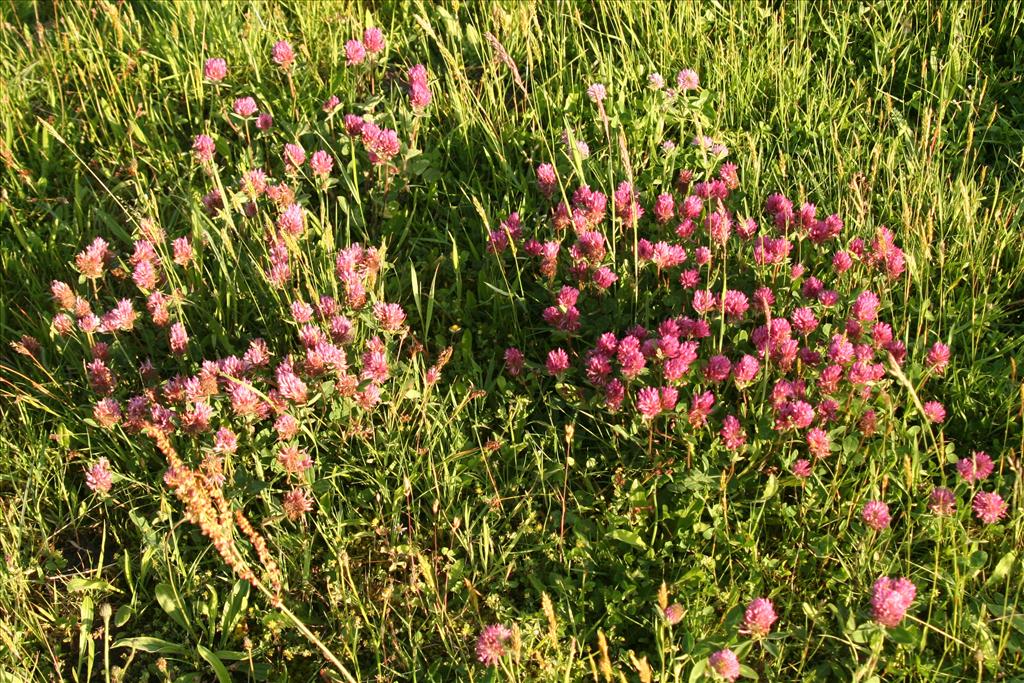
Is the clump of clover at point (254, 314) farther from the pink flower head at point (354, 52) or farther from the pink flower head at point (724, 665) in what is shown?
the pink flower head at point (724, 665)

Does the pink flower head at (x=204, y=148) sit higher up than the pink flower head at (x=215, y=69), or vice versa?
the pink flower head at (x=215, y=69)

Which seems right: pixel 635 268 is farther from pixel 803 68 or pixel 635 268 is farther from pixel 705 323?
pixel 803 68

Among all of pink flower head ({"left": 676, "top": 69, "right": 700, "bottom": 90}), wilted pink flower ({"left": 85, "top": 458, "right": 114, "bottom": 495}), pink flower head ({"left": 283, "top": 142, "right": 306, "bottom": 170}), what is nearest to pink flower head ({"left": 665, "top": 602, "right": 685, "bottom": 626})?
wilted pink flower ({"left": 85, "top": 458, "right": 114, "bottom": 495})

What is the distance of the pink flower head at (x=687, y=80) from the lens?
3551 mm

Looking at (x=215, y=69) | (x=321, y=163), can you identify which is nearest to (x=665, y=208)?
(x=321, y=163)

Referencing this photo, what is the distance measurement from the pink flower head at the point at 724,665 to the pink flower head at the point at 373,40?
8.01 ft

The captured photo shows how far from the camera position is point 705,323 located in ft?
8.76

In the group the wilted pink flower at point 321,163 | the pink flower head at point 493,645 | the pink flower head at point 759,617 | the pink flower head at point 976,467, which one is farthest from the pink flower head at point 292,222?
the pink flower head at point 976,467

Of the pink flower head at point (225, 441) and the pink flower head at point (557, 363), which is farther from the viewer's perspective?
→ the pink flower head at point (557, 363)

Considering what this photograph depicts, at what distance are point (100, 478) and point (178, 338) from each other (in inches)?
17.4

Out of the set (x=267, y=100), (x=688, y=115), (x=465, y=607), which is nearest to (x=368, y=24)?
(x=267, y=100)

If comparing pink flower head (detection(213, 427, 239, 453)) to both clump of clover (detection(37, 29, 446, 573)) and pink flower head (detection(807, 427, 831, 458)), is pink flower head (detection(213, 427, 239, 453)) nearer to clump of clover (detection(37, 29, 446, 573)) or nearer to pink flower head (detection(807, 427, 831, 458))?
clump of clover (detection(37, 29, 446, 573))

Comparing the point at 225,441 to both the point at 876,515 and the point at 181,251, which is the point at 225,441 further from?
the point at 876,515

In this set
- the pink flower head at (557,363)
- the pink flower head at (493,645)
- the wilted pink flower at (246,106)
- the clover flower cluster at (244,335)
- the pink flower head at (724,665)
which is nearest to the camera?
the pink flower head at (724,665)
